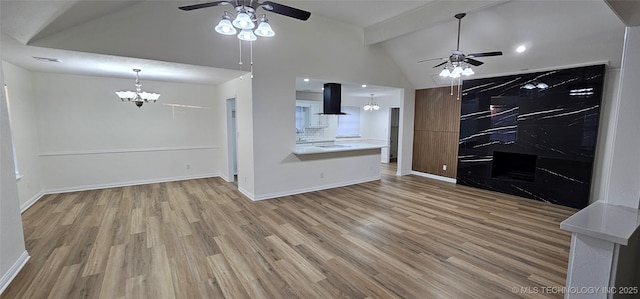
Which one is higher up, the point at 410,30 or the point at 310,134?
the point at 410,30

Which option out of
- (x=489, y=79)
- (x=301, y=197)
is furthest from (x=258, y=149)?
(x=489, y=79)

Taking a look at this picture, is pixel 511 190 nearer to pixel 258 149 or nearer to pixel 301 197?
pixel 301 197

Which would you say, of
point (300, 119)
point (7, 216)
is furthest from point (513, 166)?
point (7, 216)

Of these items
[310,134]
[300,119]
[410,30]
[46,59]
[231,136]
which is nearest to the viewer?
[46,59]

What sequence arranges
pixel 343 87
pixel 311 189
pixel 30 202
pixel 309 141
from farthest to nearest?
pixel 309 141 < pixel 343 87 < pixel 311 189 < pixel 30 202

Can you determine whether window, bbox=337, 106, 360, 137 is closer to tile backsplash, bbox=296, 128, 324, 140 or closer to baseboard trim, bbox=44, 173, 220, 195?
tile backsplash, bbox=296, 128, 324, 140

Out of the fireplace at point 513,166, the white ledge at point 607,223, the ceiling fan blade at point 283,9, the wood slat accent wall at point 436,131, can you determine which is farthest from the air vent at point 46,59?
the fireplace at point 513,166

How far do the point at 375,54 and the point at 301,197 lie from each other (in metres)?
3.69

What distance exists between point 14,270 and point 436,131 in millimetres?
7663

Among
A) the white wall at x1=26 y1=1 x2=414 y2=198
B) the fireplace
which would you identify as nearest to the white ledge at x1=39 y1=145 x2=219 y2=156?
the white wall at x1=26 y1=1 x2=414 y2=198

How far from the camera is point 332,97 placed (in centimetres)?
613

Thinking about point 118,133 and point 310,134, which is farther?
point 310,134

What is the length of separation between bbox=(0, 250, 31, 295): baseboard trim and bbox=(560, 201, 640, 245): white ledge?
4332 millimetres

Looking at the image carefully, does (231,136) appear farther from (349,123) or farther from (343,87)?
(349,123)
